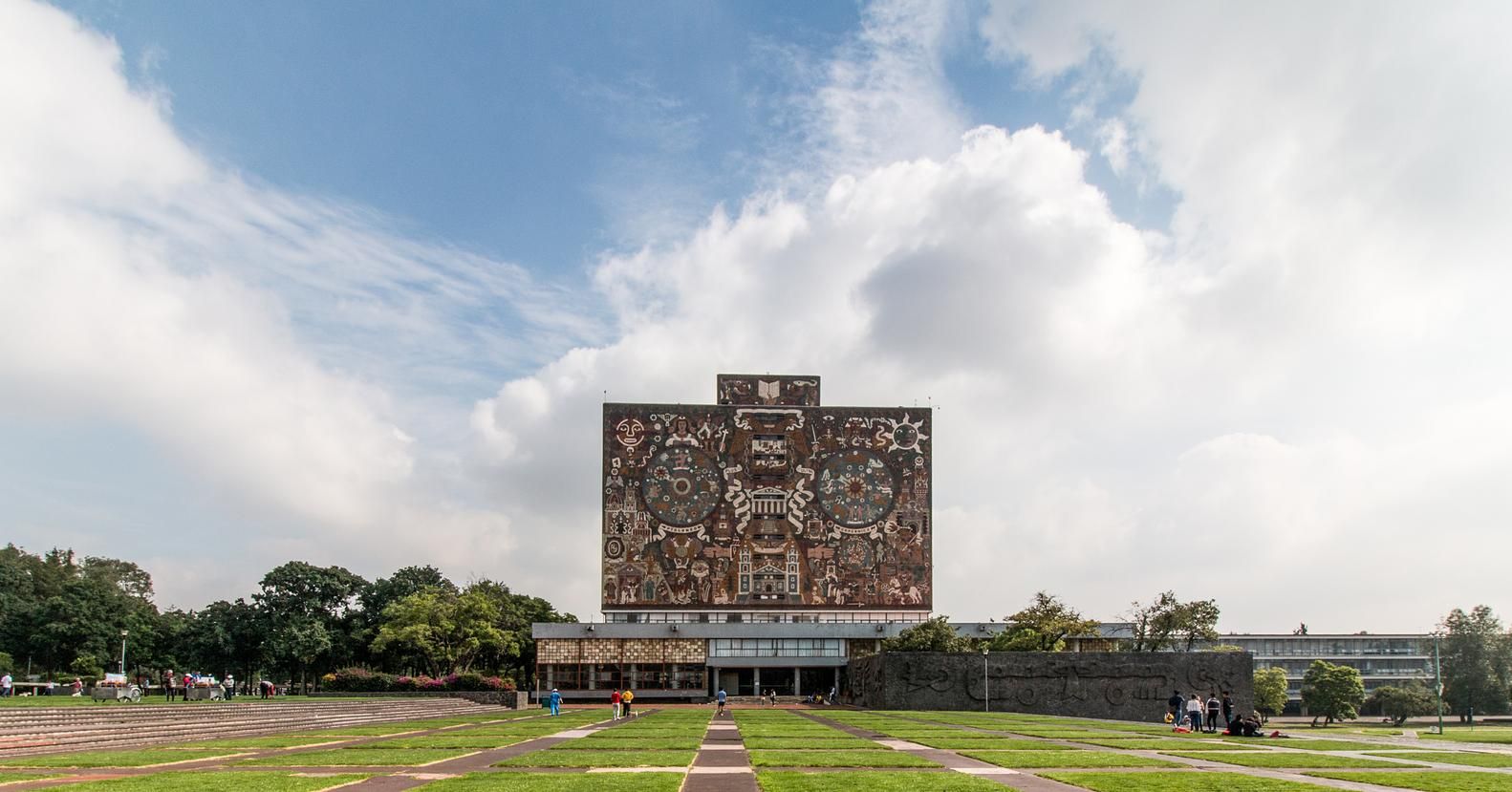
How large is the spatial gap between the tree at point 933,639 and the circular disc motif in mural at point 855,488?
44.0 ft

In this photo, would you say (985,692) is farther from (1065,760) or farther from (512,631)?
(512,631)

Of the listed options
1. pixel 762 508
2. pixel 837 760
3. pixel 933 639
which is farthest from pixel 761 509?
pixel 837 760

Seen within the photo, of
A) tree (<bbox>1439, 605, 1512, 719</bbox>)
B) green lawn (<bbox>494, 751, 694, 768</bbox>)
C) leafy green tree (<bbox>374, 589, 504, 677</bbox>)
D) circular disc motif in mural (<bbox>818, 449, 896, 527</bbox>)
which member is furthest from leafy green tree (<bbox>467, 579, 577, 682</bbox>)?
tree (<bbox>1439, 605, 1512, 719</bbox>)

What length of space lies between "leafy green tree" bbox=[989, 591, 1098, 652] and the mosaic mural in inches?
597

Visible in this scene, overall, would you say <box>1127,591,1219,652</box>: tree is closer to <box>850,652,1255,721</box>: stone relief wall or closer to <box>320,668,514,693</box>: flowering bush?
<box>850,652,1255,721</box>: stone relief wall

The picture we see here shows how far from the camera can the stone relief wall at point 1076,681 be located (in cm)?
6019

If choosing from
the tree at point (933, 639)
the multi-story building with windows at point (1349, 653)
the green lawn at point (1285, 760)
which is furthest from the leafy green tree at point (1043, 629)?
the multi-story building with windows at point (1349, 653)

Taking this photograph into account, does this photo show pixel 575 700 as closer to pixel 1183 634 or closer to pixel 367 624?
pixel 367 624

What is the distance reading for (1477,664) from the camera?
342 feet

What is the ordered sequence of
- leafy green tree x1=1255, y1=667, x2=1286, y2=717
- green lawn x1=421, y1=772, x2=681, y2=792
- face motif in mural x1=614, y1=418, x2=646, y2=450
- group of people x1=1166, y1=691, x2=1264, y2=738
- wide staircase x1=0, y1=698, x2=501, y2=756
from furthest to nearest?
1. leafy green tree x1=1255, y1=667, x2=1286, y2=717
2. face motif in mural x1=614, y1=418, x2=646, y2=450
3. group of people x1=1166, y1=691, x2=1264, y2=738
4. wide staircase x1=0, y1=698, x2=501, y2=756
5. green lawn x1=421, y1=772, x2=681, y2=792

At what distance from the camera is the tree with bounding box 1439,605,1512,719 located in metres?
104

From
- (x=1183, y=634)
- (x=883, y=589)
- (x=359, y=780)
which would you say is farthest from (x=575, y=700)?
(x=359, y=780)

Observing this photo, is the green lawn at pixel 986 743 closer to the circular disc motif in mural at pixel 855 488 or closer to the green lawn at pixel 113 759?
the green lawn at pixel 113 759

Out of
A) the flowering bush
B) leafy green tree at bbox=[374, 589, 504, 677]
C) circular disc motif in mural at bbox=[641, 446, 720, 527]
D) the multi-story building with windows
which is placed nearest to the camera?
the flowering bush
